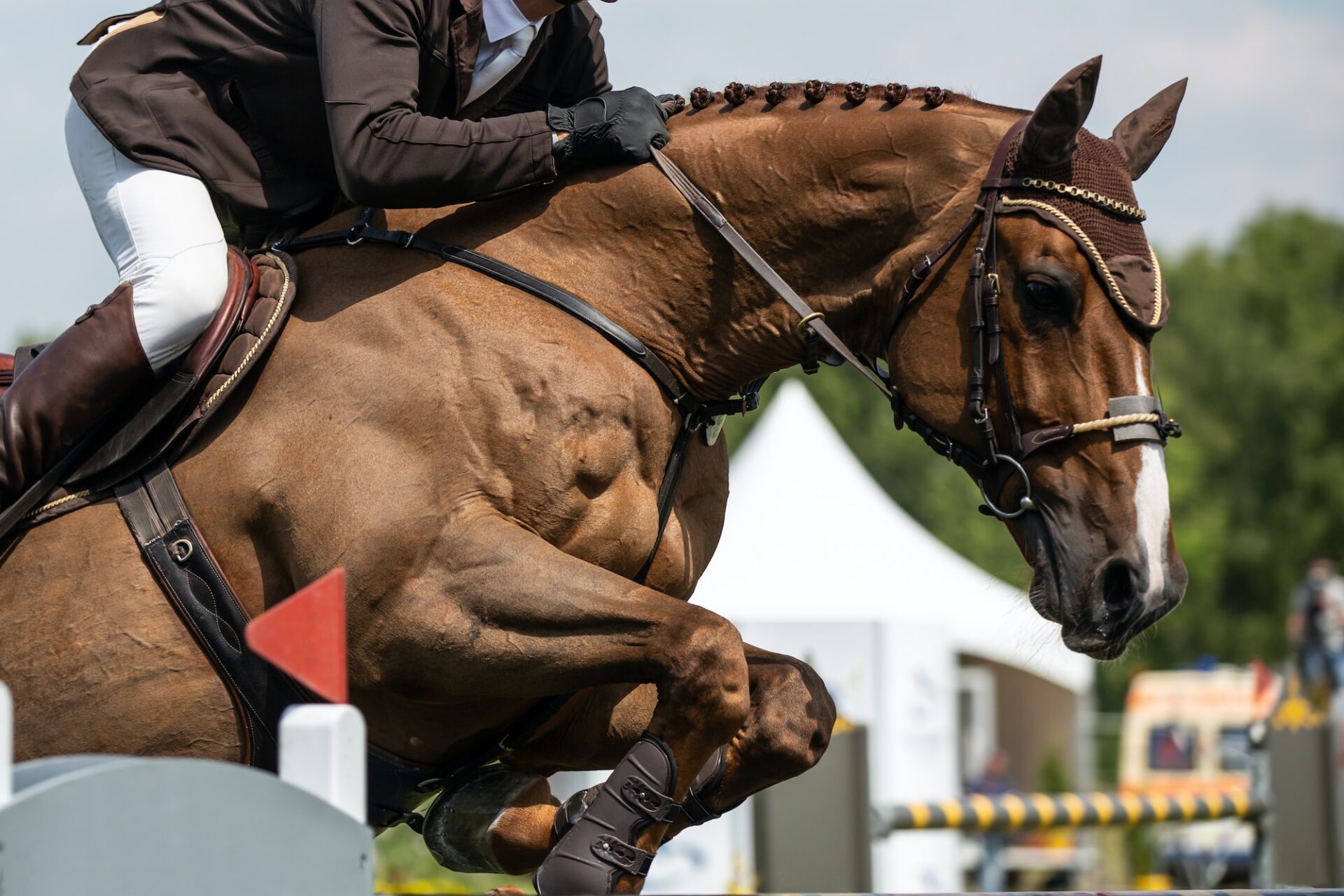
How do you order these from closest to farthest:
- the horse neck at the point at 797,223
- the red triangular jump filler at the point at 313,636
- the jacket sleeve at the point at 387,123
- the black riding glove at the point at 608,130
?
the red triangular jump filler at the point at 313,636, the jacket sleeve at the point at 387,123, the horse neck at the point at 797,223, the black riding glove at the point at 608,130

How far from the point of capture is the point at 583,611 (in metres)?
2.95

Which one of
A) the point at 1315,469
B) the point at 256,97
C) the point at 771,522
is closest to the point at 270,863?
the point at 256,97

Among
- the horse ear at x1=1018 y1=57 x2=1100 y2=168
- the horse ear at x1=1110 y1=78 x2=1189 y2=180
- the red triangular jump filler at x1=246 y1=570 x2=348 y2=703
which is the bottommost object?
the red triangular jump filler at x1=246 y1=570 x2=348 y2=703

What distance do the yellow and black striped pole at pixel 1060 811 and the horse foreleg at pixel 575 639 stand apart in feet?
11.1

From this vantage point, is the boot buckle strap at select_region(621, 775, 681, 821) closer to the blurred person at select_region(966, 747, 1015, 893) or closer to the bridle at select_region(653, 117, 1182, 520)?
the bridle at select_region(653, 117, 1182, 520)

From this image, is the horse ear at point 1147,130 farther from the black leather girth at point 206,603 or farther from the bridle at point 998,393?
the black leather girth at point 206,603

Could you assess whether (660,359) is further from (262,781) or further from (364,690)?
(262,781)

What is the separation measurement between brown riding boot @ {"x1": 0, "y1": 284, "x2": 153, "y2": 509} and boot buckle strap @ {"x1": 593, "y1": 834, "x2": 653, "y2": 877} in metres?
1.33

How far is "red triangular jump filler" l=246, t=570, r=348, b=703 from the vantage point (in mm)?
2150

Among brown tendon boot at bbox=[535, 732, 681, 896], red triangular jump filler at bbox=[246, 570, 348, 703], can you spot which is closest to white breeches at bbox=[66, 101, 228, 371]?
→ red triangular jump filler at bbox=[246, 570, 348, 703]

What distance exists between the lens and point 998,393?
308 cm

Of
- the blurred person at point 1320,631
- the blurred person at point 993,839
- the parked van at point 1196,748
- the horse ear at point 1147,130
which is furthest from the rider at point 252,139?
the blurred person at point 1320,631

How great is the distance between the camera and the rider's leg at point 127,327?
10.3 feet

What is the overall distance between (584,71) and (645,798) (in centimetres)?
Answer: 184
